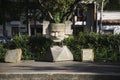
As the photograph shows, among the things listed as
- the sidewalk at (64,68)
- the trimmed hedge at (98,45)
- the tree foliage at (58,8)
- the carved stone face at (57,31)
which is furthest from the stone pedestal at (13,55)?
the tree foliage at (58,8)

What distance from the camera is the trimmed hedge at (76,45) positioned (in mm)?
22906

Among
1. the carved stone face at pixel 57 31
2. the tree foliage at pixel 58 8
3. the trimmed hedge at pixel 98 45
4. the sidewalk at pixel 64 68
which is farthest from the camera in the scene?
the tree foliage at pixel 58 8

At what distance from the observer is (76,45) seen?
2309 centimetres

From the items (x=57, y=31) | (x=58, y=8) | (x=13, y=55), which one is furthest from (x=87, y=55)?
(x=13, y=55)

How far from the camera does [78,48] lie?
2303 cm

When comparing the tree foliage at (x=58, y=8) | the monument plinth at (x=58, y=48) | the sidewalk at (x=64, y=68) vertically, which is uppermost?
the tree foliage at (x=58, y=8)

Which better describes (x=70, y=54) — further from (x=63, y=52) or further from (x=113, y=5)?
(x=113, y=5)

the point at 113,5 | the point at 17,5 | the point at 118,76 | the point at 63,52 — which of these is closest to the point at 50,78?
the point at 118,76

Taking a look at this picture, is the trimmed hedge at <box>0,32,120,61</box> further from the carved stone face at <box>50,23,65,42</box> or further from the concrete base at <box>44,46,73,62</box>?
the concrete base at <box>44,46,73,62</box>

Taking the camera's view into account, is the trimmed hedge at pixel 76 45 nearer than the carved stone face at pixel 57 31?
No

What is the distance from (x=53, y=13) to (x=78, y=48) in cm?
246

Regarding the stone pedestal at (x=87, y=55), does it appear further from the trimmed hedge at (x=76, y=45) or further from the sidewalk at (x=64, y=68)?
the sidewalk at (x=64, y=68)

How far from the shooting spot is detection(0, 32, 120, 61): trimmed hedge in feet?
75.2

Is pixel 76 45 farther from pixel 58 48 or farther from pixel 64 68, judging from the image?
pixel 64 68
